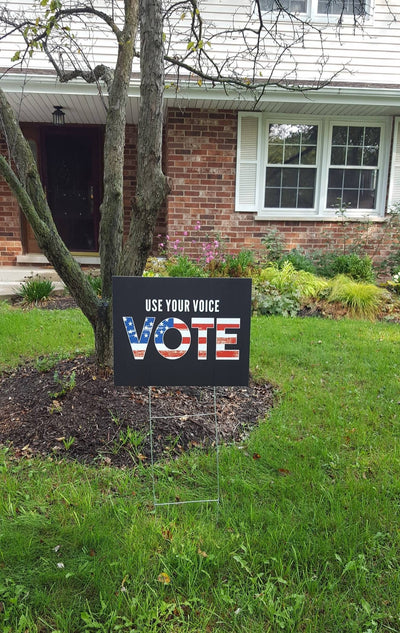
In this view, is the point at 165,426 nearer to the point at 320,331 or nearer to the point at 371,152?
the point at 320,331

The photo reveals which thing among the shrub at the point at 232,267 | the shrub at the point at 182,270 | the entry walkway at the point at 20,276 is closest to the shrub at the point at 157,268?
the shrub at the point at 182,270

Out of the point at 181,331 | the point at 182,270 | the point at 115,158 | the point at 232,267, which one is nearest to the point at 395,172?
the point at 232,267

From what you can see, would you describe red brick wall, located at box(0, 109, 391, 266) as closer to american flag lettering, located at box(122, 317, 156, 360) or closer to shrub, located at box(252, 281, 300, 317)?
shrub, located at box(252, 281, 300, 317)

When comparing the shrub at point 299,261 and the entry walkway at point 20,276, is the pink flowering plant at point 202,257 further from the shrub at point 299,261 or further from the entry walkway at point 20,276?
the entry walkway at point 20,276

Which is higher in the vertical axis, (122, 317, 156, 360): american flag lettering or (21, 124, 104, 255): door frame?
(21, 124, 104, 255): door frame

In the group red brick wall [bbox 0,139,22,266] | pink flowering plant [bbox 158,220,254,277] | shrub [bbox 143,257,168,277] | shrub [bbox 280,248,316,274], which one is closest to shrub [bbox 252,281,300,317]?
pink flowering plant [bbox 158,220,254,277]

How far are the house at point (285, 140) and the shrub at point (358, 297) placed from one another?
6.75ft

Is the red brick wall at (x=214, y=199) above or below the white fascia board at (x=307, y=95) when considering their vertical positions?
below

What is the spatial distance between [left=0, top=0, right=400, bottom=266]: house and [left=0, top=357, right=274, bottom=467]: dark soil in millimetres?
5514

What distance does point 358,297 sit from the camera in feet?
23.1

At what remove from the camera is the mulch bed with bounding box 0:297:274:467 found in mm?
3023

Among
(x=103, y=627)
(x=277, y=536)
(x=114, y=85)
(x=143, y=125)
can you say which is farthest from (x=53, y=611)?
(x=114, y=85)

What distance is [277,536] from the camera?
7.41 feet

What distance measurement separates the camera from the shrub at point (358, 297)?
6.95 metres
